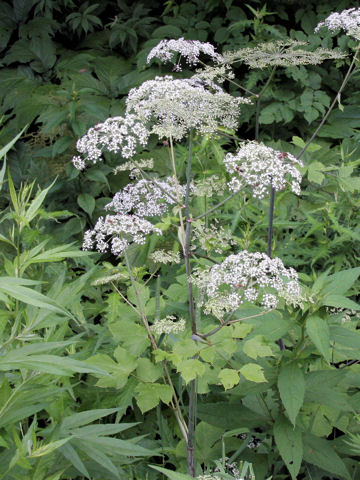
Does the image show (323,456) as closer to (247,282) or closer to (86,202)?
(247,282)

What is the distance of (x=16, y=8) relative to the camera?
15.6 feet

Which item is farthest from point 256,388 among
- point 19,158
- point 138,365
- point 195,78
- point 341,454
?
point 19,158

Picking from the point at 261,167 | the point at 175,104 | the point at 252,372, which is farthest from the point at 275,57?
the point at 252,372

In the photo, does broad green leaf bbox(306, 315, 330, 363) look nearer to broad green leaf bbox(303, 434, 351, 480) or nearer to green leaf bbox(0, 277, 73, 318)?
broad green leaf bbox(303, 434, 351, 480)

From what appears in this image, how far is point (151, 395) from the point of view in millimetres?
1560

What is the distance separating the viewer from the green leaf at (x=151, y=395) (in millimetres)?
1534

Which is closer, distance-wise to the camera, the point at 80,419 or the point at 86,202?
the point at 80,419

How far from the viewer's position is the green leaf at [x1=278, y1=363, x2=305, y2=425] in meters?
1.31

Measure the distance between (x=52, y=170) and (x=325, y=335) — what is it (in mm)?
2755

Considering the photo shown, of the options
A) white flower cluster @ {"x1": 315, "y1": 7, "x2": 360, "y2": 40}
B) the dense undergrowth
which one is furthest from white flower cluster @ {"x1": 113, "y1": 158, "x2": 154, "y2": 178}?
white flower cluster @ {"x1": 315, "y1": 7, "x2": 360, "y2": 40}

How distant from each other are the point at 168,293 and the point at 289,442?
0.71 metres

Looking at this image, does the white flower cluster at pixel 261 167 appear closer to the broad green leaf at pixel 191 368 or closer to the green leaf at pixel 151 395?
the broad green leaf at pixel 191 368

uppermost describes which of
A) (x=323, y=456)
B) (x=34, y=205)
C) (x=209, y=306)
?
(x=34, y=205)

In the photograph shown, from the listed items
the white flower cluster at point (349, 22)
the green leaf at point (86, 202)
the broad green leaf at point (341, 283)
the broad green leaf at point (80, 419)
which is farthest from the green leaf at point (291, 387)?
the green leaf at point (86, 202)
